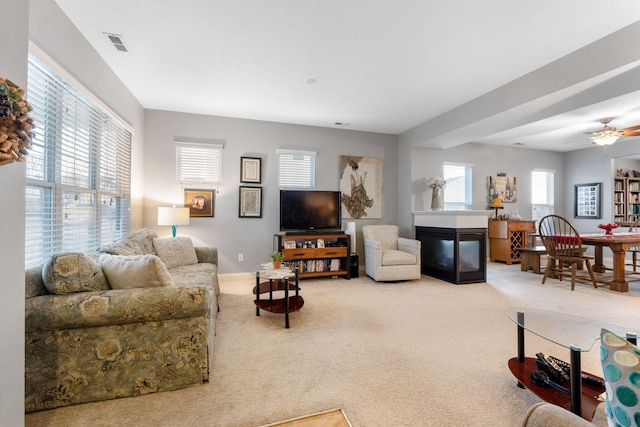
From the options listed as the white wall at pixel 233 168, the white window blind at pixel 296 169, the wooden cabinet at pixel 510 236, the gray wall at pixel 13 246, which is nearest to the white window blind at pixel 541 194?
the wooden cabinet at pixel 510 236

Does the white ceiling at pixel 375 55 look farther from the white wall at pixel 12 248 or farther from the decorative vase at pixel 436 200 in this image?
the decorative vase at pixel 436 200

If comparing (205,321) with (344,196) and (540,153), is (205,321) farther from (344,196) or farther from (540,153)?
(540,153)

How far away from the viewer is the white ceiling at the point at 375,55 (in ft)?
6.90

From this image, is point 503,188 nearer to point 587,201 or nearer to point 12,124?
point 587,201

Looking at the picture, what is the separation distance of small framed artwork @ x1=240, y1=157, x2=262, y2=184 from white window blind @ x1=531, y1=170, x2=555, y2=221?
250 inches

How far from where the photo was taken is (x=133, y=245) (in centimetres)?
275

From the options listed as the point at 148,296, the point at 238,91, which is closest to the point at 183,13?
the point at 238,91

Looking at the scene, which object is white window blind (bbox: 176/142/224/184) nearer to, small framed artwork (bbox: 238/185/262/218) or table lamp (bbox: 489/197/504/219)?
small framed artwork (bbox: 238/185/262/218)

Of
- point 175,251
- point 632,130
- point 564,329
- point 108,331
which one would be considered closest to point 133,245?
point 175,251

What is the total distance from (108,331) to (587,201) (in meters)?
8.88

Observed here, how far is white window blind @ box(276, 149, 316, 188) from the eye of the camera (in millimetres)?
4676

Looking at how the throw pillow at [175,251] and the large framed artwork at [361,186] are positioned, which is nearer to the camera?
the throw pillow at [175,251]

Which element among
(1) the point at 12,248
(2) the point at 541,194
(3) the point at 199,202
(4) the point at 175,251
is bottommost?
(4) the point at 175,251

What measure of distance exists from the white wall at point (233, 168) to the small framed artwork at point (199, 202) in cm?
9
